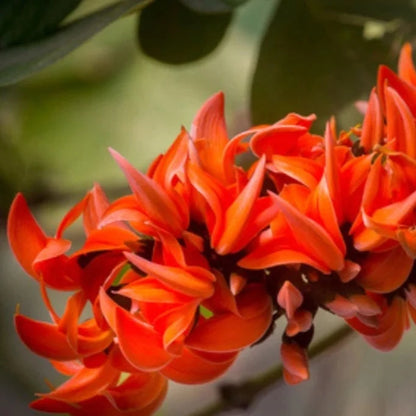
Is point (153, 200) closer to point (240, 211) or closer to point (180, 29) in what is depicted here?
point (240, 211)

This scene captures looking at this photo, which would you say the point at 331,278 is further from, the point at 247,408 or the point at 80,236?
the point at 80,236

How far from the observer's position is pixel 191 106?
0.76 m

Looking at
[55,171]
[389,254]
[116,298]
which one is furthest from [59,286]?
[55,171]

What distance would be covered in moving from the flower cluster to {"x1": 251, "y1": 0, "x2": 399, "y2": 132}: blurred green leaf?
23 centimetres

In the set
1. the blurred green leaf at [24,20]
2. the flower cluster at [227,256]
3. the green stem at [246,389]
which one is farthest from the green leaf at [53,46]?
the green stem at [246,389]

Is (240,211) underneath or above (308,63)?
above

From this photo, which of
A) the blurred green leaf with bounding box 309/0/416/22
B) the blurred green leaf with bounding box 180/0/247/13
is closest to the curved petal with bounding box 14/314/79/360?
the blurred green leaf with bounding box 180/0/247/13

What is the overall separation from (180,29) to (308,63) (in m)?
0.09

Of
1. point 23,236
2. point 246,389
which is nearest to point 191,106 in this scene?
point 246,389

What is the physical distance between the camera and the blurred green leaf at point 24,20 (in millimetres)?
428

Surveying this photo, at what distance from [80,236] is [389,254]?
1.17 ft

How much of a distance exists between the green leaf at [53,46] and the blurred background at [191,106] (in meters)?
0.08

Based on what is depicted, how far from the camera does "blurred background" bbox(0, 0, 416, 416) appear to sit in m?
0.55

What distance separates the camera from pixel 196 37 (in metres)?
0.55
